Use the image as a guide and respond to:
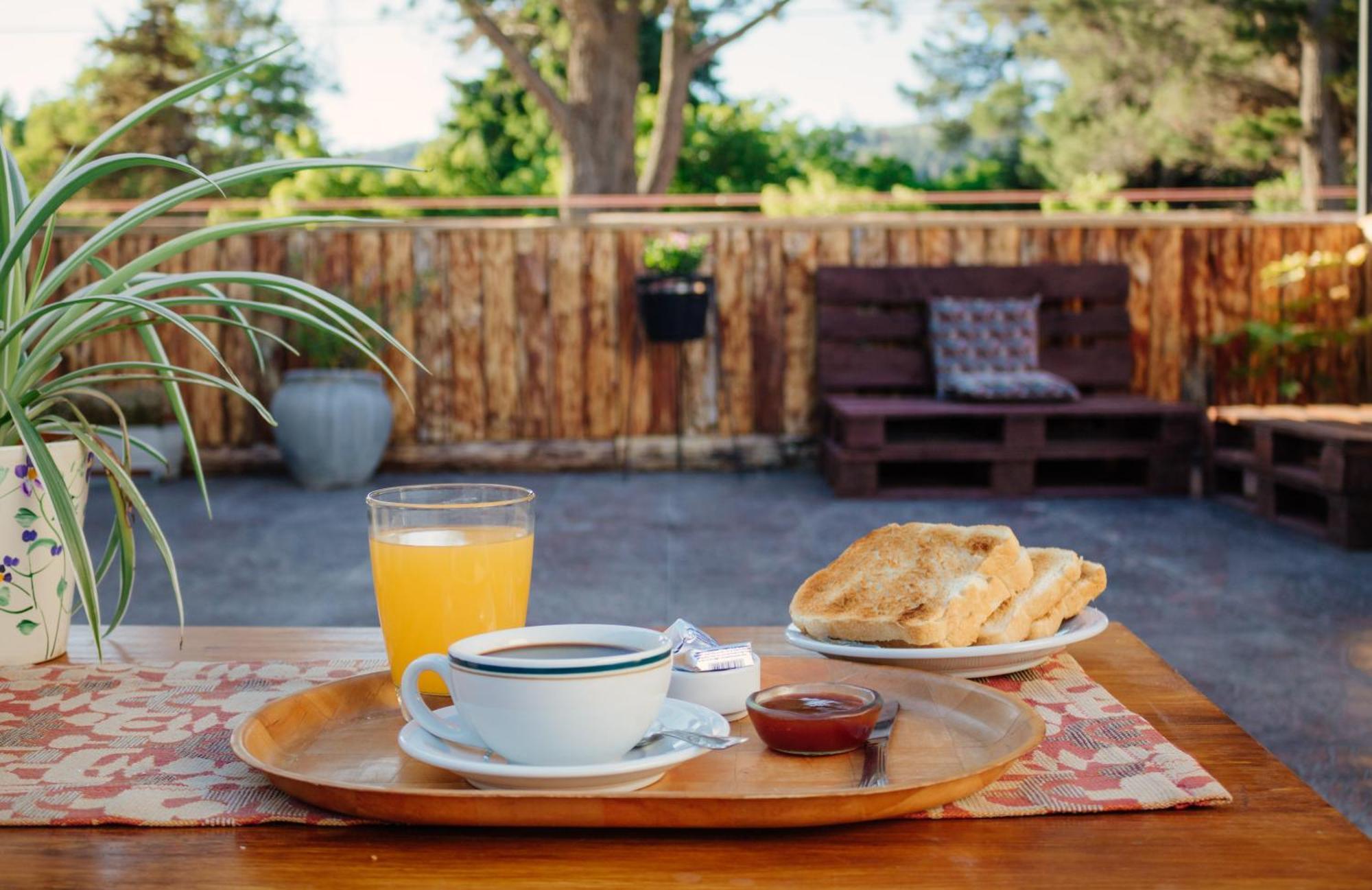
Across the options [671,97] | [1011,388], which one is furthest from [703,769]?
[671,97]

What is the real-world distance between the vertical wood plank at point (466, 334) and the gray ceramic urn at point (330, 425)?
500 mm

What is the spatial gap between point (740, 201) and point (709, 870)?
686 centimetres

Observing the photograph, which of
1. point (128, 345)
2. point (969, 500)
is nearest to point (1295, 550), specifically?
point (969, 500)

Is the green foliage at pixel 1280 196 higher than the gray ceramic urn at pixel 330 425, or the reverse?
the green foliage at pixel 1280 196

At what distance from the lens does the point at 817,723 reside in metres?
0.78

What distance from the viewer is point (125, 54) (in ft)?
66.4

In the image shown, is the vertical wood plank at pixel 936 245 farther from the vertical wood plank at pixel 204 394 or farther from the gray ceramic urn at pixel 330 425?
the vertical wood plank at pixel 204 394

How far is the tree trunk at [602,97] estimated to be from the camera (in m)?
9.75

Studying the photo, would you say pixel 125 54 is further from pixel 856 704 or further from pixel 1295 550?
pixel 856 704

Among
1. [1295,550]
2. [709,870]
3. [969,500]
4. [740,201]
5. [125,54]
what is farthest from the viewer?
[125,54]

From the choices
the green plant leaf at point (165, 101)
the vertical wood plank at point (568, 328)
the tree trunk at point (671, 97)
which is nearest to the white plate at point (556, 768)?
the green plant leaf at point (165, 101)

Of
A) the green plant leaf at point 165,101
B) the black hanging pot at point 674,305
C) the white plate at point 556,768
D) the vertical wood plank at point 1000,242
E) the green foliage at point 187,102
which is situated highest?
the green foliage at point 187,102

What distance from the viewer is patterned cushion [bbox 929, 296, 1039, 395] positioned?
588 cm

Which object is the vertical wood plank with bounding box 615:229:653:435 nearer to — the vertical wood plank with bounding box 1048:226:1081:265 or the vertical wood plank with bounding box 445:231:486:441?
the vertical wood plank with bounding box 445:231:486:441
